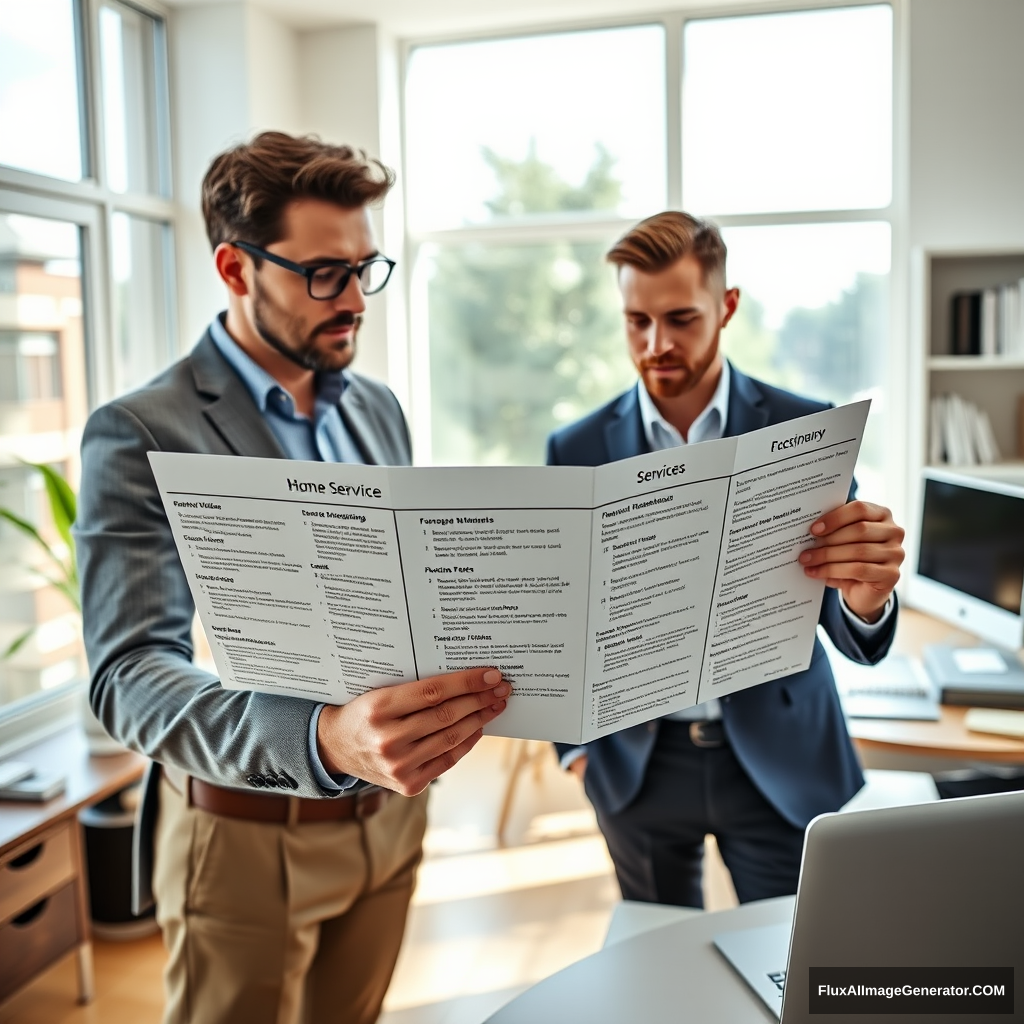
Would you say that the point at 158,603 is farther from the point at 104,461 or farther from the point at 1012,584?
the point at 1012,584

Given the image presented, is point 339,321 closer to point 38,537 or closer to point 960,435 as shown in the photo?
point 38,537

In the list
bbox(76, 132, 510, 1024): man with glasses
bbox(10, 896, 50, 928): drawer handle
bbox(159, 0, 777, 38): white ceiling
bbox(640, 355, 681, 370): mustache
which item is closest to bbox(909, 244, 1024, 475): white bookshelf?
bbox(159, 0, 777, 38): white ceiling

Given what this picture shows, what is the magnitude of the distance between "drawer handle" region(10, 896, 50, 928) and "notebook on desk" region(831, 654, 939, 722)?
2018 mm

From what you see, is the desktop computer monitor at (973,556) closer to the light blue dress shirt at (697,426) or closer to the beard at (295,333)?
the light blue dress shirt at (697,426)

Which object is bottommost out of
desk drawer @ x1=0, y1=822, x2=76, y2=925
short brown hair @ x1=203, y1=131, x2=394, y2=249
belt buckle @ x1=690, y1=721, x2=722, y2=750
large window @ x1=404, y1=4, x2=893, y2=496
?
desk drawer @ x1=0, y1=822, x2=76, y2=925

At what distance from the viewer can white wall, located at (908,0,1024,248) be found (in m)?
3.83

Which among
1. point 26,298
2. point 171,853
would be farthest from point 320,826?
point 26,298

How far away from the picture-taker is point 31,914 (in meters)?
2.50

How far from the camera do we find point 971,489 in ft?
8.40

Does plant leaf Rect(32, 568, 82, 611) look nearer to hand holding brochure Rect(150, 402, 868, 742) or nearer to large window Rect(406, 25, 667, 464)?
hand holding brochure Rect(150, 402, 868, 742)

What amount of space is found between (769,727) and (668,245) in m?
0.80

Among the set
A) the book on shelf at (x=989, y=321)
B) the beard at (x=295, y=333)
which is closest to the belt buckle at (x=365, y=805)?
the beard at (x=295, y=333)

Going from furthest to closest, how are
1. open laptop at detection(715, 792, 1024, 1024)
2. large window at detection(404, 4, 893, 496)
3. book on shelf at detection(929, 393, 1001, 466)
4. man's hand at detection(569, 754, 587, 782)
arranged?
1. large window at detection(404, 4, 893, 496)
2. book on shelf at detection(929, 393, 1001, 466)
3. man's hand at detection(569, 754, 587, 782)
4. open laptop at detection(715, 792, 1024, 1024)

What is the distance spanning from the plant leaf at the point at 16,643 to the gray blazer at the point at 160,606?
1.76 metres
